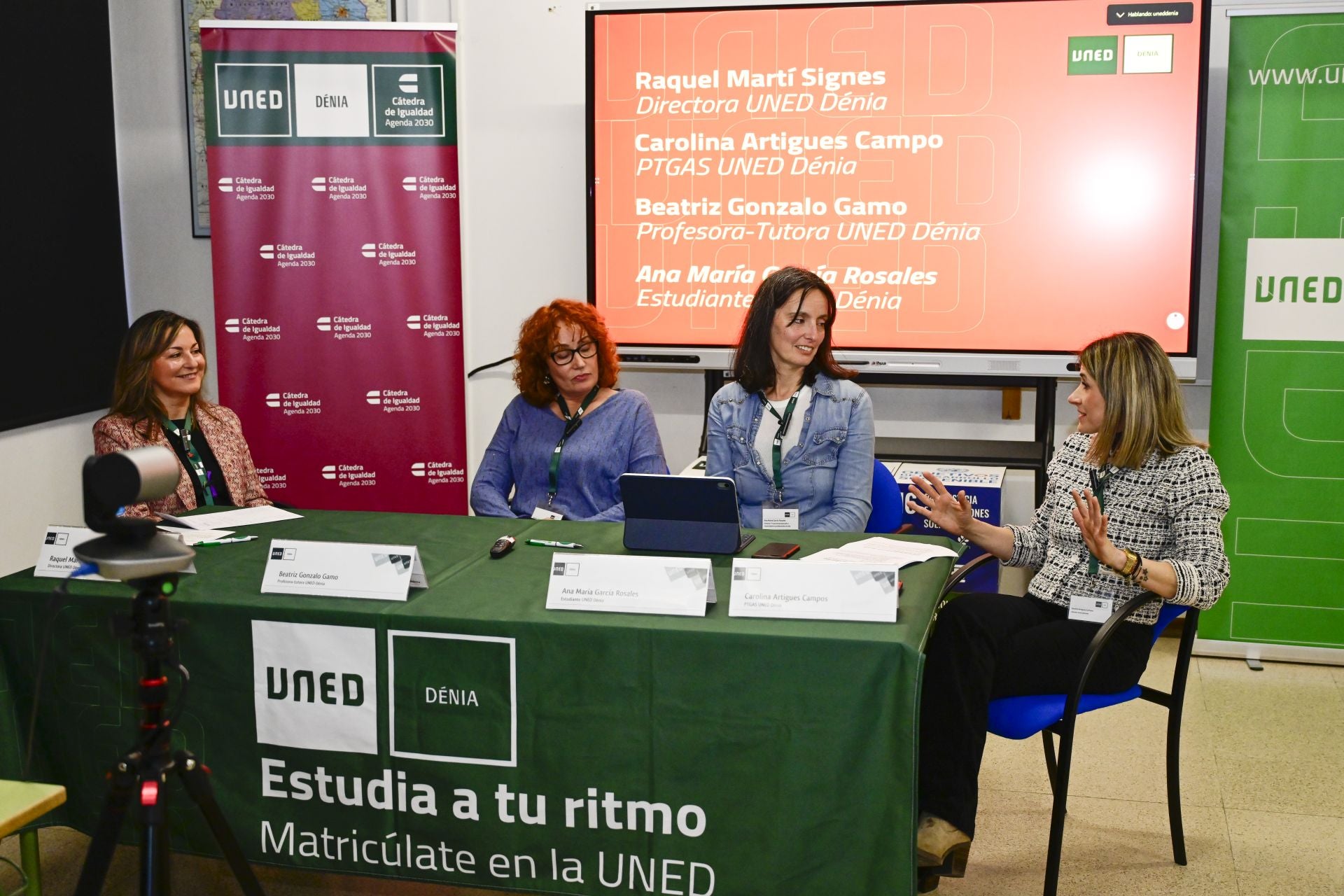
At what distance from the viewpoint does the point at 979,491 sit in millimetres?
3816

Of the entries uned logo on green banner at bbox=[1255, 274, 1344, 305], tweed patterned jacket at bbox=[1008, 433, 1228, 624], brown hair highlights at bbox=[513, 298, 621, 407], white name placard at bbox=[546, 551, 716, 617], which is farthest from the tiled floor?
brown hair highlights at bbox=[513, 298, 621, 407]

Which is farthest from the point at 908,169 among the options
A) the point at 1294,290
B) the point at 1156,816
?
the point at 1156,816

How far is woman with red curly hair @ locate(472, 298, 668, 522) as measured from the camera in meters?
3.15

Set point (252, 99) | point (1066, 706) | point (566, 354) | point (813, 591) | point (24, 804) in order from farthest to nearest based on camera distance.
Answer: point (252, 99), point (566, 354), point (1066, 706), point (813, 591), point (24, 804)

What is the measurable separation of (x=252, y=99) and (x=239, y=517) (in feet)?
6.23

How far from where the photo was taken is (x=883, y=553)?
7.44ft

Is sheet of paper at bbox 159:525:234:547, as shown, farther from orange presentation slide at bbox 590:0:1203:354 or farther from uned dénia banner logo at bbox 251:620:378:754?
orange presentation slide at bbox 590:0:1203:354

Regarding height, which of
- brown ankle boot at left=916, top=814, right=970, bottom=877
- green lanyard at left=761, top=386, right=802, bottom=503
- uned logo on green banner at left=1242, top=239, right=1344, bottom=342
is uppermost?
uned logo on green banner at left=1242, top=239, right=1344, bottom=342

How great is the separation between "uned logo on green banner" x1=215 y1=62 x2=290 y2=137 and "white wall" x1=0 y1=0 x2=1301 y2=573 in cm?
68

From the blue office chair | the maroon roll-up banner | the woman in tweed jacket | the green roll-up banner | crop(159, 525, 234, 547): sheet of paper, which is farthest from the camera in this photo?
the maroon roll-up banner

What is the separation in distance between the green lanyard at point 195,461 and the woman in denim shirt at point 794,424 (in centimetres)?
130

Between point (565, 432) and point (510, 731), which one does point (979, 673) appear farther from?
point (565, 432)

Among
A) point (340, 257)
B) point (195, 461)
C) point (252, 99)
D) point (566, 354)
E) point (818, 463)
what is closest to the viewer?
point (818, 463)

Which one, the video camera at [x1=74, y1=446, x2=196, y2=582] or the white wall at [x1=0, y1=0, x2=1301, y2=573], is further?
the white wall at [x1=0, y1=0, x2=1301, y2=573]
